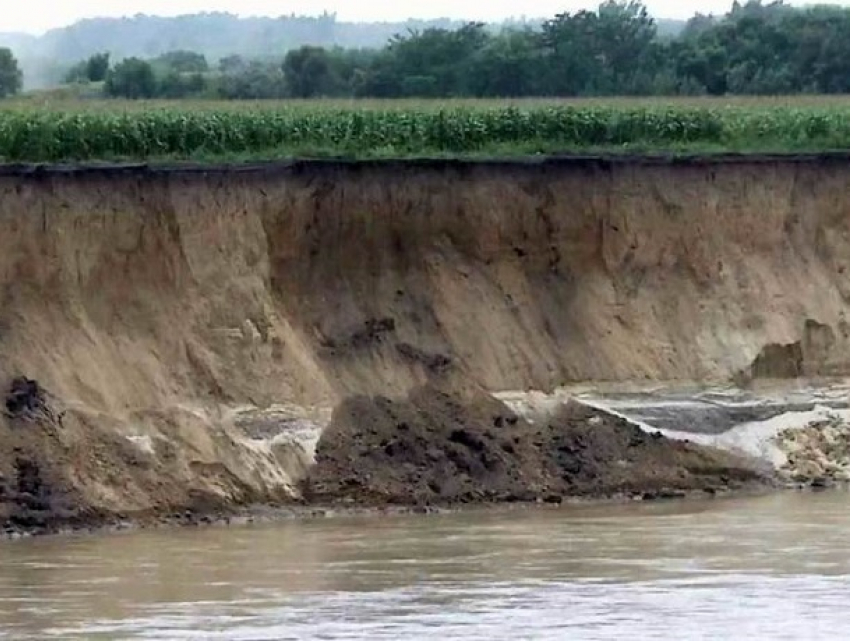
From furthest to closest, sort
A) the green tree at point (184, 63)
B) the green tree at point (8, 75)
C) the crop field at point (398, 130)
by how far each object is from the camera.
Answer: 1. the green tree at point (184, 63)
2. the green tree at point (8, 75)
3. the crop field at point (398, 130)

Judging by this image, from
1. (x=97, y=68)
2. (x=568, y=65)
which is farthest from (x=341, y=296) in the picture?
(x=97, y=68)

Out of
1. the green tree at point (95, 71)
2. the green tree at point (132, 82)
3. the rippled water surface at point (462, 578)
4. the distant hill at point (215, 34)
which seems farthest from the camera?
the distant hill at point (215, 34)

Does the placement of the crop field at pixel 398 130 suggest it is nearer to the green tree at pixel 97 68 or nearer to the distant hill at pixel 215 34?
the green tree at pixel 97 68

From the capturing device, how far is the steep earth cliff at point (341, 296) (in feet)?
81.5

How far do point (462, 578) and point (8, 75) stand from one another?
134ft

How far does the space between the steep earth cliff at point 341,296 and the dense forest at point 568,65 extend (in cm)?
1742

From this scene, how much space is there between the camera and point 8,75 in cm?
5969

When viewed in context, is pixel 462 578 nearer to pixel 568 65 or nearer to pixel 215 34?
pixel 568 65

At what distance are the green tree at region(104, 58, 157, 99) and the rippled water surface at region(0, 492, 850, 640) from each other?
25.7 m

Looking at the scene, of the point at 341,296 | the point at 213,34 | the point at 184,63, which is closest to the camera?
the point at 341,296

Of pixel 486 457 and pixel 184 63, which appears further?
pixel 184 63

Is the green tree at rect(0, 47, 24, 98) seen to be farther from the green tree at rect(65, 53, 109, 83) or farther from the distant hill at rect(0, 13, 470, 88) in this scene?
the distant hill at rect(0, 13, 470, 88)

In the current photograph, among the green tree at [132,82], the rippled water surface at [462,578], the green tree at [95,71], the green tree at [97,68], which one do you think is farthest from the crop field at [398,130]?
the green tree at [97,68]

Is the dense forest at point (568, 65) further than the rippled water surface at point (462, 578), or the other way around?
the dense forest at point (568, 65)
